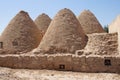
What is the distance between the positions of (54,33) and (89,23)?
189 inches

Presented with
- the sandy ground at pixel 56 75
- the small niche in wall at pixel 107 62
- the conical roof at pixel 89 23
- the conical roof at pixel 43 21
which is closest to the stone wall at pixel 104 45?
the small niche in wall at pixel 107 62

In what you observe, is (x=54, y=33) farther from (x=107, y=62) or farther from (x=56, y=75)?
(x=107, y=62)

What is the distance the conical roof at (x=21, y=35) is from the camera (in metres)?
19.8

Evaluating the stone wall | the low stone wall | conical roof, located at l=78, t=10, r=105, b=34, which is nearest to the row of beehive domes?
conical roof, located at l=78, t=10, r=105, b=34

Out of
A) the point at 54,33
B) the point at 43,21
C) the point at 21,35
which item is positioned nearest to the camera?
the point at 54,33

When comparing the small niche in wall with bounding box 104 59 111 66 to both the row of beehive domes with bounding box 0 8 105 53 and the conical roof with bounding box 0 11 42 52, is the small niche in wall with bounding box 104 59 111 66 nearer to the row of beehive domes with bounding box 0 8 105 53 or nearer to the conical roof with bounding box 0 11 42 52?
the row of beehive domes with bounding box 0 8 105 53

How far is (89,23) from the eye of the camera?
22.0 meters

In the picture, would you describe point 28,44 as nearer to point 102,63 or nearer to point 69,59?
point 69,59

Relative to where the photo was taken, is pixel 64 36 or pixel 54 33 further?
pixel 54 33

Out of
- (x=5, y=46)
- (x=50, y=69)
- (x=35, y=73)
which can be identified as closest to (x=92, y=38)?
(x=50, y=69)

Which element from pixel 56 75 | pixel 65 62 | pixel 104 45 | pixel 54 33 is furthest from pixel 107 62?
pixel 54 33

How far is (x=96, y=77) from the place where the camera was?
13.7 meters

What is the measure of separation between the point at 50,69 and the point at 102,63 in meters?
3.45

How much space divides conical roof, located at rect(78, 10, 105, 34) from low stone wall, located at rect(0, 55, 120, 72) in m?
6.26
